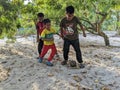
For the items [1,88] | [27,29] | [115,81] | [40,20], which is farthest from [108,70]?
[27,29]

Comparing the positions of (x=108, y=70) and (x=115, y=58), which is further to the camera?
(x=115, y=58)

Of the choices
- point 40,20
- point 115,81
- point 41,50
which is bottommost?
point 115,81

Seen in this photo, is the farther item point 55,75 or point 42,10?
point 42,10

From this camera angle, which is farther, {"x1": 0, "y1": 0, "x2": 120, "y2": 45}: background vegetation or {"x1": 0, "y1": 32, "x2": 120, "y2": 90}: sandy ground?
{"x1": 0, "y1": 0, "x2": 120, "y2": 45}: background vegetation

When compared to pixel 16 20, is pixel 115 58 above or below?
below

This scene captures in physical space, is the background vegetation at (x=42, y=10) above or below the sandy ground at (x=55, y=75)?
above

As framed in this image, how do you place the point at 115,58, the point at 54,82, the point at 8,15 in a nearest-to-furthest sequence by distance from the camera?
the point at 54,82, the point at 8,15, the point at 115,58

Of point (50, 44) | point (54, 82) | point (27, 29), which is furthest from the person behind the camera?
point (27, 29)

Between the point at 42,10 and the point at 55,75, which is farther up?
the point at 42,10

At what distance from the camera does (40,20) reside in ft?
26.5

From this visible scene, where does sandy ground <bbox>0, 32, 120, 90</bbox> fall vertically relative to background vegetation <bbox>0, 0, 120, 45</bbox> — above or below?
below

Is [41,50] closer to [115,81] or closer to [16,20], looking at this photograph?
[16,20]

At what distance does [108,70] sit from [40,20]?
219 centimetres

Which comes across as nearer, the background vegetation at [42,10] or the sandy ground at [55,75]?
the sandy ground at [55,75]
